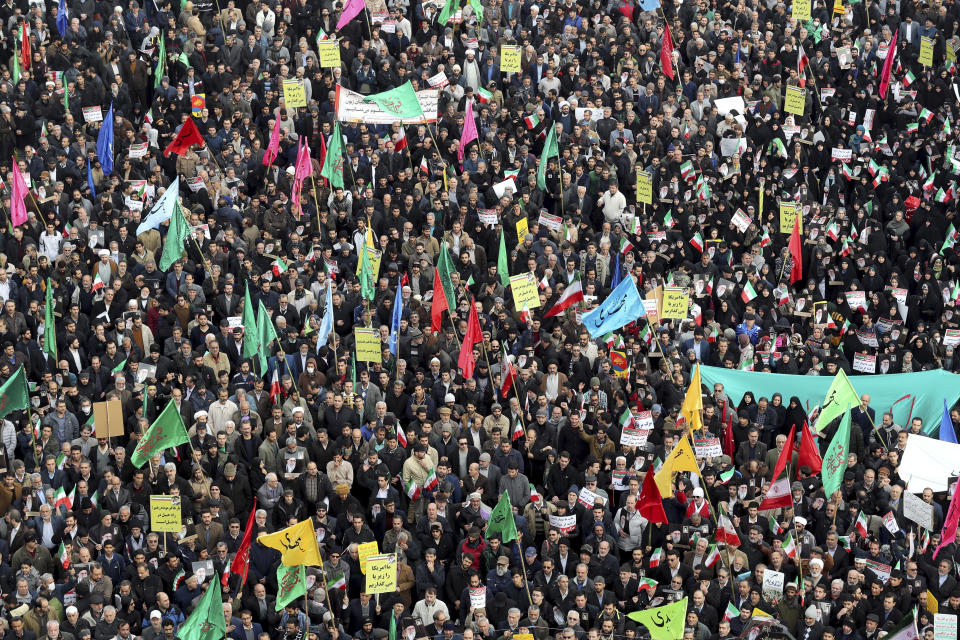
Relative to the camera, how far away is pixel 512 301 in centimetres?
2578

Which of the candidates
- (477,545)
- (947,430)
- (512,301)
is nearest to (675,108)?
(512,301)

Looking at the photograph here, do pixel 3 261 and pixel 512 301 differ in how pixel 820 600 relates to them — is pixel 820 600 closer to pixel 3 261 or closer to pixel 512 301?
pixel 512 301

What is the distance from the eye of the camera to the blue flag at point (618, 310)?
2416cm

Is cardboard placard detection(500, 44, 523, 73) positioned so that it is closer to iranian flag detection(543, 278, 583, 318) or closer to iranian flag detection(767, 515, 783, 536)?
iranian flag detection(543, 278, 583, 318)

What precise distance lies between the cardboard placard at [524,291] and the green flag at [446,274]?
0.75 meters

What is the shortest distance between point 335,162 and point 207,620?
30.7 feet

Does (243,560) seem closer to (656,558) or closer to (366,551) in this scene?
(366,551)

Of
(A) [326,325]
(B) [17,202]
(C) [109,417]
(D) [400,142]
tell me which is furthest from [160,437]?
(D) [400,142]

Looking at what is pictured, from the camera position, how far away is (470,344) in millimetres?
23734

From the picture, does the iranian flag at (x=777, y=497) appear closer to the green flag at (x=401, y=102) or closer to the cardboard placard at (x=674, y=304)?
the cardboard placard at (x=674, y=304)

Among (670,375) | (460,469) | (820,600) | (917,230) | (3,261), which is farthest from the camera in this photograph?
(917,230)

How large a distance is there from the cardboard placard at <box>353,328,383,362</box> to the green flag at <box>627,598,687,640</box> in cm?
541

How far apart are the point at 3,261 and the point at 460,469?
7.29 metres

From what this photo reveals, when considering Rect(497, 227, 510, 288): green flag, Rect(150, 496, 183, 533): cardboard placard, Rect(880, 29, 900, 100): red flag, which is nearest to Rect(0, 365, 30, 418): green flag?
Rect(150, 496, 183, 533): cardboard placard
